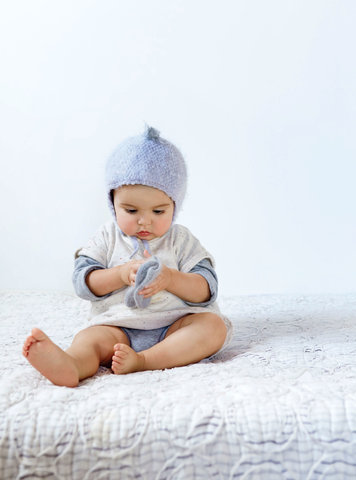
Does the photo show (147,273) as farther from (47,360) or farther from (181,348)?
(47,360)

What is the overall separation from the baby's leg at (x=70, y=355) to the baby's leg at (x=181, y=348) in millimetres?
56

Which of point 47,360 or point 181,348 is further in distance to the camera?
point 181,348

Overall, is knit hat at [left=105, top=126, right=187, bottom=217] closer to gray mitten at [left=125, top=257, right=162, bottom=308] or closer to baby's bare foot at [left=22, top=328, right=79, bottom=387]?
gray mitten at [left=125, top=257, right=162, bottom=308]

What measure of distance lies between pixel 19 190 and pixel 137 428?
60.4 inches

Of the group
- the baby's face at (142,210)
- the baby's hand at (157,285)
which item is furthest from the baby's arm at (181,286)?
the baby's face at (142,210)

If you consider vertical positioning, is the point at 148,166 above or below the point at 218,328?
above

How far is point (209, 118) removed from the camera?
226cm

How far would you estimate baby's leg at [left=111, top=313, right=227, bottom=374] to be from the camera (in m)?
1.18

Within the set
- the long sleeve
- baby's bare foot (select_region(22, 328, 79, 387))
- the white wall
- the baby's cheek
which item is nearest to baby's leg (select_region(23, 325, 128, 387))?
baby's bare foot (select_region(22, 328, 79, 387))

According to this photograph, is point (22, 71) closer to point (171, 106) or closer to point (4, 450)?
point (171, 106)

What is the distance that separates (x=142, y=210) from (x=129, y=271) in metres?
0.13

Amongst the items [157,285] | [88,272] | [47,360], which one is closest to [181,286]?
[157,285]

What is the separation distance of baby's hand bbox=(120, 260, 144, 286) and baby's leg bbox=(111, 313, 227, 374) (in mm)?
133

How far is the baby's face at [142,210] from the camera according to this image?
53.1 inches
